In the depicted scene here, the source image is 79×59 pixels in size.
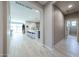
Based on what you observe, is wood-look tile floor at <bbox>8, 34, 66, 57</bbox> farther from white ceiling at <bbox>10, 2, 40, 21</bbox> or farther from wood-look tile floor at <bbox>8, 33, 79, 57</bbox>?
white ceiling at <bbox>10, 2, 40, 21</bbox>

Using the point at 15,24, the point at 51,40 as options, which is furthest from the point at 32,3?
the point at 15,24

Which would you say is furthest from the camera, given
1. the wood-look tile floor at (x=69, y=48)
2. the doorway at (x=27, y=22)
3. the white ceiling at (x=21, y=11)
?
the white ceiling at (x=21, y=11)

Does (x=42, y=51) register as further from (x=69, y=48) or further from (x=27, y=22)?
(x=27, y=22)

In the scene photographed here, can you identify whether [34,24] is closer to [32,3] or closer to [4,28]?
[32,3]

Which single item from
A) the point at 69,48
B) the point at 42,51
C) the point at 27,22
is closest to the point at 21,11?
the point at 42,51

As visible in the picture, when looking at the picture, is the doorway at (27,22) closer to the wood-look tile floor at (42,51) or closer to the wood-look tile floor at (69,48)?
the wood-look tile floor at (42,51)

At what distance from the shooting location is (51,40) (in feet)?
14.3

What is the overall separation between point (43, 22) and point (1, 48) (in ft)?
10.3

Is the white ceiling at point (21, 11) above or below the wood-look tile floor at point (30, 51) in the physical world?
above

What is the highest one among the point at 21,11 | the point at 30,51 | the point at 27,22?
the point at 21,11

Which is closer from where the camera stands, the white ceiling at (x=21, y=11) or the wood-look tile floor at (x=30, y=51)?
the wood-look tile floor at (x=30, y=51)

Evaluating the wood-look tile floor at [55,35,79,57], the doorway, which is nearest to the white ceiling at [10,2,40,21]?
the doorway

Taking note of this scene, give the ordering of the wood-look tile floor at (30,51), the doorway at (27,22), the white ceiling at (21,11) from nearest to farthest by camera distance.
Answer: the wood-look tile floor at (30,51) → the doorway at (27,22) → the white ceiling at (21,11)

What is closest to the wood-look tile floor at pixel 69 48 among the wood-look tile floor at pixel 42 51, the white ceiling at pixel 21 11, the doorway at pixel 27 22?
the wood-look tile floor at pixel 42 51
